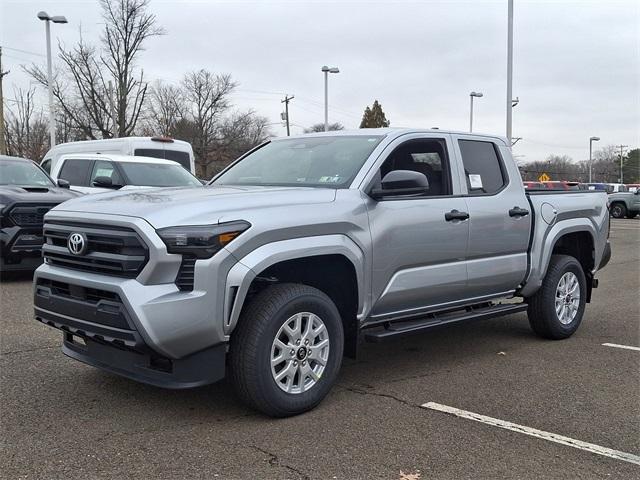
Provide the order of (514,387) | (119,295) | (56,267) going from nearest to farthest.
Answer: (119,295) → (56,267) → (514,387)

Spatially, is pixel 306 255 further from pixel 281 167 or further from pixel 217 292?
pixel 281 167

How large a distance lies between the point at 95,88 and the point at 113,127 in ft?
11.3

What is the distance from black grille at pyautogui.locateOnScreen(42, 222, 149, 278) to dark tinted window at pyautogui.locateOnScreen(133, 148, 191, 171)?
10451mm

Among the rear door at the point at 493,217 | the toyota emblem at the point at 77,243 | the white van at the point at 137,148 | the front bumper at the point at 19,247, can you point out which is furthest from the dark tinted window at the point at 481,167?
the white van at the point at 137,148

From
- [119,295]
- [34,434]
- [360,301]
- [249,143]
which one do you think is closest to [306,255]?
[360,301]

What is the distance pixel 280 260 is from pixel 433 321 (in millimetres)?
1666

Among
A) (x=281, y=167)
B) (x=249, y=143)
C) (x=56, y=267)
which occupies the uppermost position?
(x=249, y=143)

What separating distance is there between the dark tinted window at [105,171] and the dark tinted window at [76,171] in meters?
0.19

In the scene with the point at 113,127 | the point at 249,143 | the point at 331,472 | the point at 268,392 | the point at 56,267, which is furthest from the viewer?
the point at 249,143

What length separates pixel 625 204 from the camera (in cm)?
3105

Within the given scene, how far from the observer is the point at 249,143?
192 ft

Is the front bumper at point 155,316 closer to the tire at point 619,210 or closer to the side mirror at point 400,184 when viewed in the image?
the side mirror at point 400,184

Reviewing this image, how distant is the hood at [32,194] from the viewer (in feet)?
29.8

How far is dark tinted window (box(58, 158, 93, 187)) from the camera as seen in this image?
12.0m
